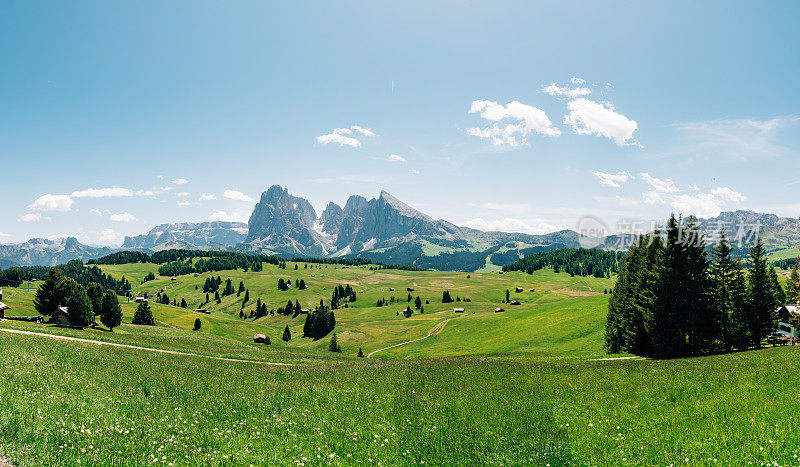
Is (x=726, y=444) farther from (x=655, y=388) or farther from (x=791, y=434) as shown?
(x=655, y=388)

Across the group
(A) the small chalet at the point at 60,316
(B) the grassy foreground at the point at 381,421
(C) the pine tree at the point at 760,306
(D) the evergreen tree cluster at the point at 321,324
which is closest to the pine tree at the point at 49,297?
(A) the small chalet at the point at 60,316

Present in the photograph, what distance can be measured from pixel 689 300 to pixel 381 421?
129 ft

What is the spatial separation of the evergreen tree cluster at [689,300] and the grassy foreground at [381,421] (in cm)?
1892

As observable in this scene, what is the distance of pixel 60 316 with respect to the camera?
6981 centimetres

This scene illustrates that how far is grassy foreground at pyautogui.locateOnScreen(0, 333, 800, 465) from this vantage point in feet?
28.6

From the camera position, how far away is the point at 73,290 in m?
66.4

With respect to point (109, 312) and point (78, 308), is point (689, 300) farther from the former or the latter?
point (78, 308)

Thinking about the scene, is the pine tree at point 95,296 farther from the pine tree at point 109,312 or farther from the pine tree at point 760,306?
the pine tree at point 760,306

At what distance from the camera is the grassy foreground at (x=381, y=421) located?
28.6 ft

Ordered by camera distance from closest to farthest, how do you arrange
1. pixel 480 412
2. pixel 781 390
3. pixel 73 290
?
pixel 480 412, pixel 781 390, pixel 73 290

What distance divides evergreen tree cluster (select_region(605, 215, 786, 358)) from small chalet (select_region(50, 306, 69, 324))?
304 ft

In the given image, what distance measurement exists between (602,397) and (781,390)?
6.97 m

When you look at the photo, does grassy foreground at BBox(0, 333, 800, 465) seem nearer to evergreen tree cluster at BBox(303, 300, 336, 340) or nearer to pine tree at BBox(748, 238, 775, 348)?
pine tree at BBox(748, 238, 775, 348)

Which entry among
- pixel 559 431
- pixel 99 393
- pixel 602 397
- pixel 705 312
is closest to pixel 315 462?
pixel 559 431
